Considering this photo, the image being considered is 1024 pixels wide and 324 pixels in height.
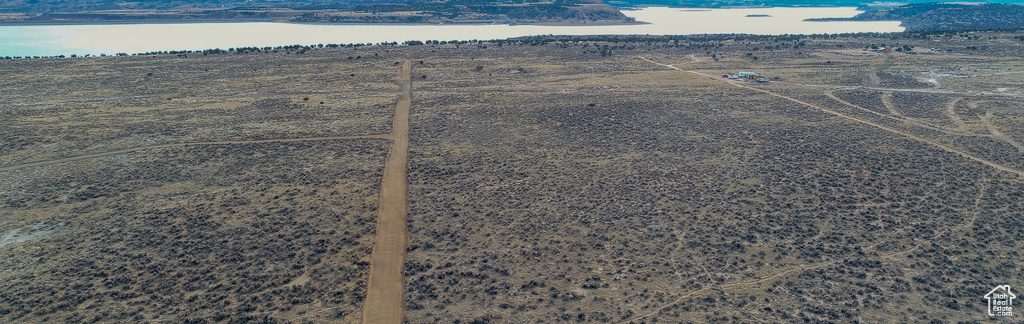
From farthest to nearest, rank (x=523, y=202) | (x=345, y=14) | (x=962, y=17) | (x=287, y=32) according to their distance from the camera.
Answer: (x=345, y=14)
(x=962, y=17)
(x=287, y=32)
(x=523, y=202)

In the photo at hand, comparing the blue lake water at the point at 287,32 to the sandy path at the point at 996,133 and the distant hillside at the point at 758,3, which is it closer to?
the distant hillside at the point at 758,3

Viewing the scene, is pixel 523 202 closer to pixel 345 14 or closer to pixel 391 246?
pixel 391 246

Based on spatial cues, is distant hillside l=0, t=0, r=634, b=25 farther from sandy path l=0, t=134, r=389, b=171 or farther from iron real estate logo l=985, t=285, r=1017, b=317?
iron real estate logo l=985, t=285, r=1017, b=317

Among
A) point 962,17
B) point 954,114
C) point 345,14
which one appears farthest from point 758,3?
point 954,114

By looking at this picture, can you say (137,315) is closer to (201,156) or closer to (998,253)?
(201,156)

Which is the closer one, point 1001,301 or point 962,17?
point 1001,301
